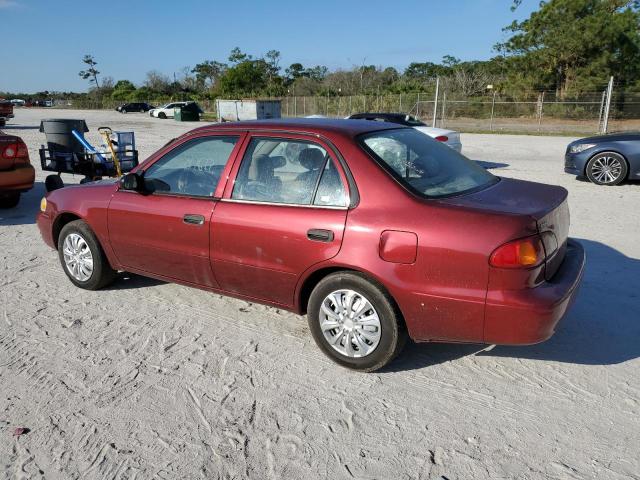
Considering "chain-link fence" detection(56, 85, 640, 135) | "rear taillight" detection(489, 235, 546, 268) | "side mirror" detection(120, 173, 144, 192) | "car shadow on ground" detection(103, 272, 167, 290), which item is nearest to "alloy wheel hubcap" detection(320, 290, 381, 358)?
"rear taillight" detection(489, 235, 546, 268)

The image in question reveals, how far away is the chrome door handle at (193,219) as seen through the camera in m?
3.96

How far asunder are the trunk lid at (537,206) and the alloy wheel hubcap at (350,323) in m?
0.85

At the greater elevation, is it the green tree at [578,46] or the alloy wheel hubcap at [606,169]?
the green tree at [578,46]

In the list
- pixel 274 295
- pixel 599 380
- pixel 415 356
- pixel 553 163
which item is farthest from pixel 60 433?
pixel 553 163

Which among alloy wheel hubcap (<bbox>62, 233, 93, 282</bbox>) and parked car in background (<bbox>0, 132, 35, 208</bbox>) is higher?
parked car in background (<bbox>0, 132, 35, 208</bbox>)

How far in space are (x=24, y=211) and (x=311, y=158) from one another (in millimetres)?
6651

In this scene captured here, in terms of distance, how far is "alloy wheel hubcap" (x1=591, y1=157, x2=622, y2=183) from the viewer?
32.6 ft

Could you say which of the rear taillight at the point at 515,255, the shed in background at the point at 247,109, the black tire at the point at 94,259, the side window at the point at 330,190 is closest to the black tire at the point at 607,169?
the rear taillight at the point at 515,255

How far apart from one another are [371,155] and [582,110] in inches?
1191

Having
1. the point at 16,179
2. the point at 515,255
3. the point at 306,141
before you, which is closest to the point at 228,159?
the point at 306,141

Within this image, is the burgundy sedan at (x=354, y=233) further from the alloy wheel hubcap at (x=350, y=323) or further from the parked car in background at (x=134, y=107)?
the parked car in background at (x=134, y=107)

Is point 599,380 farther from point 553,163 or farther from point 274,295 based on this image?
point 553,163

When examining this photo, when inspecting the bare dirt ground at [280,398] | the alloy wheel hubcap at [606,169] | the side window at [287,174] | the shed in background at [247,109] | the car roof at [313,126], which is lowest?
the bare dirt ground at [280,398]

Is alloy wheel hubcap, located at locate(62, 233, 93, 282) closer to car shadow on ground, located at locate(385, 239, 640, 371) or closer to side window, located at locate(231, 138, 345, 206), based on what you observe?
side window, located at locate(231, 138, 345, 206)
